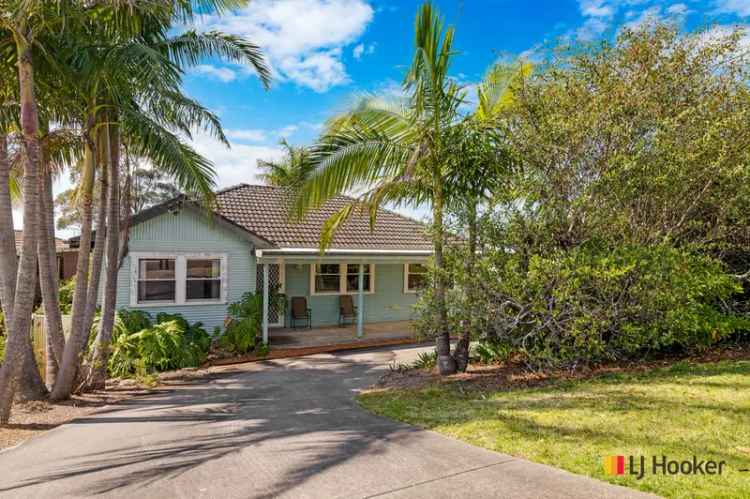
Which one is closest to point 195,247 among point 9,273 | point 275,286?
point 275,286

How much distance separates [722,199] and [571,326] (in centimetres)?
421

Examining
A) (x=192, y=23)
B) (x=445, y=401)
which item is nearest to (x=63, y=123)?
(x=192, y=23)

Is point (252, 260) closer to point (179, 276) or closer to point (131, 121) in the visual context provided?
point (179, 276)

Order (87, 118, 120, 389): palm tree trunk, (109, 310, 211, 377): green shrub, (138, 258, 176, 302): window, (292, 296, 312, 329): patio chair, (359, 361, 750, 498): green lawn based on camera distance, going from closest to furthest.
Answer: (359, 361, 750, 498): green lawn
(87, 118, 120, 389): palm tree trunk
(109, 310, 211, 377): green shrub
(138, 258, 176, 302): window
(292, 296, 312, 329): patio chair

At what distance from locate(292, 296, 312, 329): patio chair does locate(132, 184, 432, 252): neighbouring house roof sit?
215cm

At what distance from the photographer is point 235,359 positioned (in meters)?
12.2

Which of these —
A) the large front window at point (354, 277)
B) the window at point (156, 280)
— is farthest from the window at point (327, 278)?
the window at point (156, 280)

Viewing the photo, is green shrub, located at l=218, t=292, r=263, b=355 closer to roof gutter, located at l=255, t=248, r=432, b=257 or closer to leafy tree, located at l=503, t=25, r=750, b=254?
roof gutter, located at l=255, t=248, r=432, b=257

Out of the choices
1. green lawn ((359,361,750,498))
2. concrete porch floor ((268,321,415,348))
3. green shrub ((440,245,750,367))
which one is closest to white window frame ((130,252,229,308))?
concrete porch floor ((268,321,415,348))

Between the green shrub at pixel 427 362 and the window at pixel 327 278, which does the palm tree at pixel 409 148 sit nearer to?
the green shrub at pixel 427 362

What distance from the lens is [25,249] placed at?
7.28 metres

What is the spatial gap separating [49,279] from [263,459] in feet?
20.2

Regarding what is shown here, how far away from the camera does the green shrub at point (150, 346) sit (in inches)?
422

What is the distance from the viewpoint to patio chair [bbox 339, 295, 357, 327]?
16.9 metres
